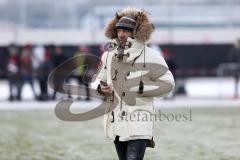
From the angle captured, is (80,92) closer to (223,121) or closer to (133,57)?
(223,121)

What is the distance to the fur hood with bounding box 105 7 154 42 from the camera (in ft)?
21.9

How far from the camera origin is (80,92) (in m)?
22.9

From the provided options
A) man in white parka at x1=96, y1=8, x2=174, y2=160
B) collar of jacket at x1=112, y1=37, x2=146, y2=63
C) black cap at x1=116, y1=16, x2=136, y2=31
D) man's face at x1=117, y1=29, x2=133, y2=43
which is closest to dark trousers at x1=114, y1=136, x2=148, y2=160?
man in white parka at x1=96, y1=8, x2=174, y2=160

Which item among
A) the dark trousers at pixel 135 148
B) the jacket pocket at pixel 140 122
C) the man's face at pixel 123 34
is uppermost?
the man's face at pixel 123 34

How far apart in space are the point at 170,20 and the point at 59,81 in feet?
43.7

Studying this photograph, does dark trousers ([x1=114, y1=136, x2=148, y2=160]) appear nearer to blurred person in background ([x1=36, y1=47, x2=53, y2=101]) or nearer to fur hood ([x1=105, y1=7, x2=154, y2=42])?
fur hood ([x1=105, y1=7, x2=154, y2=42])

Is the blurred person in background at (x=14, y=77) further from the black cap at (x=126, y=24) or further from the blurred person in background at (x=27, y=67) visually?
the black cap at (x=126, y=24)

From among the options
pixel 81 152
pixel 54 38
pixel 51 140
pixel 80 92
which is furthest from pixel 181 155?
pixel 54 38

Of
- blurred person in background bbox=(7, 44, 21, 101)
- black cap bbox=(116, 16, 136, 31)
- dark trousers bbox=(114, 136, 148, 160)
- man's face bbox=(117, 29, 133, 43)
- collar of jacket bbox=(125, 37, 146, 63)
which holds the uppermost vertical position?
black cap bbox=(116, 16, 136, 31)

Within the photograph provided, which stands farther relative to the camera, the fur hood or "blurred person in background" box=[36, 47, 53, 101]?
"blurred person in background" box=[36, 47, 53, 101]

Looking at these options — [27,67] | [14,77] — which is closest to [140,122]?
[14,77]

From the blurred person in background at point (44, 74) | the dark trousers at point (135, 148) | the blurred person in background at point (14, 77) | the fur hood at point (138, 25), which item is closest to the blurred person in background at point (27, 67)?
the blurred person in background at point (14, 77)

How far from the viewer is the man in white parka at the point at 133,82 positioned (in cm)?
666

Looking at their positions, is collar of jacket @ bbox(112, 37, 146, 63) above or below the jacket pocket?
above
